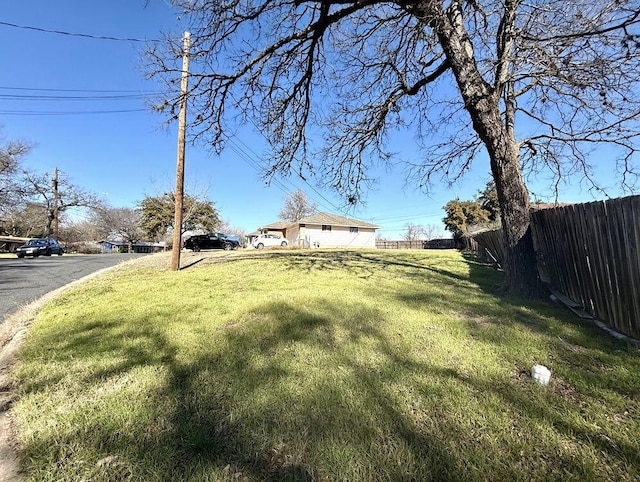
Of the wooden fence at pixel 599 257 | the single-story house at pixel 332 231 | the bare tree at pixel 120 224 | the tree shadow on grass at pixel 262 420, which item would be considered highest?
the bare tree at pixel 120 224

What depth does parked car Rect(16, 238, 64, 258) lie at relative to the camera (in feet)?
66.5

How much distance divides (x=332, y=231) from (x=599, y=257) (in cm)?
3116

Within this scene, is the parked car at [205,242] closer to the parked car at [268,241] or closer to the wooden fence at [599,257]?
the parked car at [268,241]

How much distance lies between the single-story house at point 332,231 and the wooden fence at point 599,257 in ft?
89.4

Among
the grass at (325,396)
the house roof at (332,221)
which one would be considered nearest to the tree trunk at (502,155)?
the grass at (325,396)

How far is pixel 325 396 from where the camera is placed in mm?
2367

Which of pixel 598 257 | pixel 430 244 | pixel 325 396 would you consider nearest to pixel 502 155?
Result: pixel 598 257

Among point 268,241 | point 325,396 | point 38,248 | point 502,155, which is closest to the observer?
point 325,396

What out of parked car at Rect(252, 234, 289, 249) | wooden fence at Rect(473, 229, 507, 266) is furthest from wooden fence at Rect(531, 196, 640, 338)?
parked car at Rect(252, 234, 289, 249)

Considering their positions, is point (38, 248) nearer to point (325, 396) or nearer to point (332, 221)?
point (332, 221)

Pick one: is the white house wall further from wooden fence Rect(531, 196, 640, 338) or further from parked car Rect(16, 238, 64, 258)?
wooden fence Rect(531, 196, 640, 338)

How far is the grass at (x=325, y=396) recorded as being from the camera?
1.75 m

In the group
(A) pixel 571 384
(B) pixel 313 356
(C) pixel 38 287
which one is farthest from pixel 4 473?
(C) pixel 38 287

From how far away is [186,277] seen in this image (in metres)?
7.73
